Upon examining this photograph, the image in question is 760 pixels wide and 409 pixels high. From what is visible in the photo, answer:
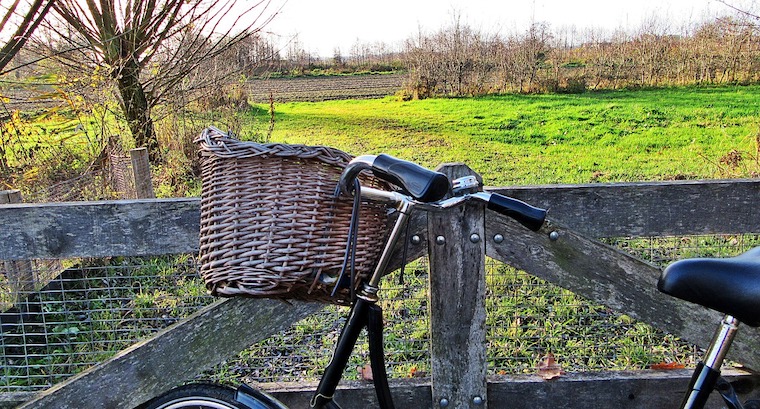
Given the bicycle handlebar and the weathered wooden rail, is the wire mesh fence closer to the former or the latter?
the weathered wooden rail

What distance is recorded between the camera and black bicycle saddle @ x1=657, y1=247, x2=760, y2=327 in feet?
4.99

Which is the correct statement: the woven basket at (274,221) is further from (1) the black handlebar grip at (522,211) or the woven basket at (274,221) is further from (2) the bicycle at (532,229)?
(1) the black handlebar grip at (522,211)

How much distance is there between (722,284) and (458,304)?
85 centimetres

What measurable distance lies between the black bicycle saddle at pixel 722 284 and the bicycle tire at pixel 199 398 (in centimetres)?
133

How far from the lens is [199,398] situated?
1968 millimetres

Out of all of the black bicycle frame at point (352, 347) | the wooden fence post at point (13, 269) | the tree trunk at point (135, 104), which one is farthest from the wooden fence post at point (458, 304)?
the tree trunk at point (135, 104)

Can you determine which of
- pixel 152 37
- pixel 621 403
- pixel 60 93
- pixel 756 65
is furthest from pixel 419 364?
pixel 756 65

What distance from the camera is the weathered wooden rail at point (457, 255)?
2111 mm

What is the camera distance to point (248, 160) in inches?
63.8

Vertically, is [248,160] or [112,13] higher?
[112,13]

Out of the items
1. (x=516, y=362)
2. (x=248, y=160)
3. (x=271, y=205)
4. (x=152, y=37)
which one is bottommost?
(x=516, y=362)

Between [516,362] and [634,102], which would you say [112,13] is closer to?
[516,362]

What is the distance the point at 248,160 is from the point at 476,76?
70.4 feet

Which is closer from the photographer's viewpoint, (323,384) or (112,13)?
(323,384)
